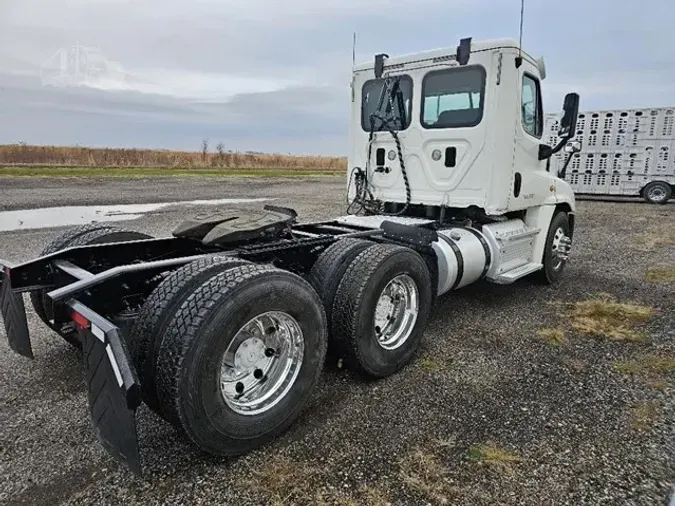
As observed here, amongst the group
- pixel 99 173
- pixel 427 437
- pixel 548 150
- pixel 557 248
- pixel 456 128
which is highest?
pixel 456 128

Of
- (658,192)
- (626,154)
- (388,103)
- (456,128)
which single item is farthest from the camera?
(626,154)

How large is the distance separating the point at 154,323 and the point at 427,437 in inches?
64.2

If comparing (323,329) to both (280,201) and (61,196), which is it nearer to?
(280,201)

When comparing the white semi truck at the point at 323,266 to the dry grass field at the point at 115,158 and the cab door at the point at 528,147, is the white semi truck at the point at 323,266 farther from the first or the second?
the dry grass field at the point at 115,158

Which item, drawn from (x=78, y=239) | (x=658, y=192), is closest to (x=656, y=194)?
(x=658, y=192)

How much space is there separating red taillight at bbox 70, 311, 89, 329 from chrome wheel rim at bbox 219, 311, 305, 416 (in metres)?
0.69

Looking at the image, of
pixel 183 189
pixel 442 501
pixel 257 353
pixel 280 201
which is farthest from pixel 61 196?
pixel 442 501

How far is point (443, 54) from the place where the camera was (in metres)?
5.01

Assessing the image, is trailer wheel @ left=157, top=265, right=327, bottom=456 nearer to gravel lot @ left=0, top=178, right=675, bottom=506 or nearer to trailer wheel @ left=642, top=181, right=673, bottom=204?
gravel lot @ left=0, top=178, right=675, bottom=506

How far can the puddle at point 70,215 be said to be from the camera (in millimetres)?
10055

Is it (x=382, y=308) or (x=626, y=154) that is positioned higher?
(x=626, y=154)

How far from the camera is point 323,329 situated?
290 centimetres

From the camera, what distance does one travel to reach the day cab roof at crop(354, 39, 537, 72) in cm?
474

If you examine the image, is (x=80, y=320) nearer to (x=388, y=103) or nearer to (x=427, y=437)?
(x=427, y=437)
